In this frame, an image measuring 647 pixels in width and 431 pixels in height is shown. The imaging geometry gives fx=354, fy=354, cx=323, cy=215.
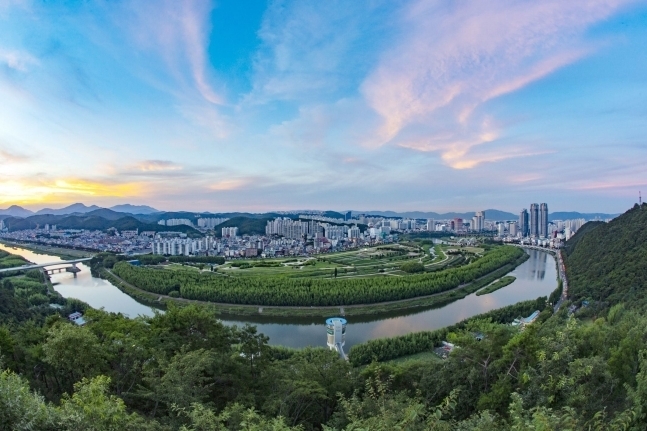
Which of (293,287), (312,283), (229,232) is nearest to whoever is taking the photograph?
(293,287)

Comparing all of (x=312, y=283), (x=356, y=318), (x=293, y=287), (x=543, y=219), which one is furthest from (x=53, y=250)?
(x=543, y=219)

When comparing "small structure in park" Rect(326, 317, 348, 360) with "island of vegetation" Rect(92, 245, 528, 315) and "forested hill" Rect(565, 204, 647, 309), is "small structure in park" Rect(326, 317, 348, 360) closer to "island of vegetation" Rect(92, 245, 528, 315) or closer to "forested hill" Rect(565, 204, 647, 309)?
"island of vegetation" Rect(92, 245, 528, 315)

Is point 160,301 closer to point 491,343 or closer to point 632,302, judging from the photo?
point 491,343

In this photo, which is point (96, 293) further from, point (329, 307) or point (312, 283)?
point (329, 307)

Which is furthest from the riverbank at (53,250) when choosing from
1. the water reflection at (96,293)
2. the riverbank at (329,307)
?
the riverbank at (329,307)

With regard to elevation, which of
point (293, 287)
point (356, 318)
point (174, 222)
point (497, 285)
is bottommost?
point (356, 318)

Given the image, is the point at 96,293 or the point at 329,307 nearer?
the point at 329,307

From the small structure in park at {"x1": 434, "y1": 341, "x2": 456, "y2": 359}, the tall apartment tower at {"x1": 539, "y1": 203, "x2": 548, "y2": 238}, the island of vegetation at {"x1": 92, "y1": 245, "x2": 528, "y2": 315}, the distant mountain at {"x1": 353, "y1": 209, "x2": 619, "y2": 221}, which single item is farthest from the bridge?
the distant mountain at {"x1": 353, "y1": 209, "x2": 619, "y2": 221}

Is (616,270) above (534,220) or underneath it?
underneath
